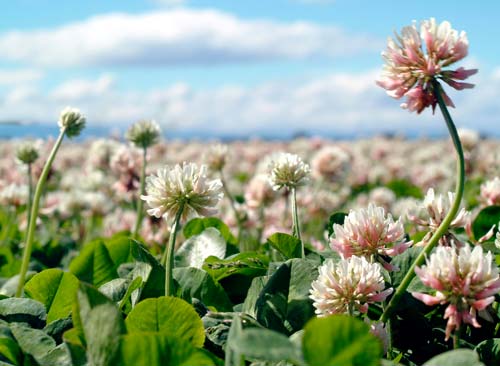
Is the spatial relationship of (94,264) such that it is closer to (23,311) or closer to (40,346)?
(23,311)

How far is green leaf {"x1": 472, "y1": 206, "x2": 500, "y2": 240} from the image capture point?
2270 mm

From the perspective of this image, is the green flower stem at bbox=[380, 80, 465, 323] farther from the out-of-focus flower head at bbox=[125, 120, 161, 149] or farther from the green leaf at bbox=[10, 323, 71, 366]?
the out-of-focus flower head at bbox=[125, 120, 161, 149]

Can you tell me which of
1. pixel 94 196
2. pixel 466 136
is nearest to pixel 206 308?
pixel 94 196

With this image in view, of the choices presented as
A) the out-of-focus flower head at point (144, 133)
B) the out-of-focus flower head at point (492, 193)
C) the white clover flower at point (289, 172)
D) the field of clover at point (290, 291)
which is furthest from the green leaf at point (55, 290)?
the out-of-focus flower head at point (492, 193)

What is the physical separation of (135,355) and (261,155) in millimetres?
8474

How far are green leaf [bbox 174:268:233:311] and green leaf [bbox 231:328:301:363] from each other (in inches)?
27.2

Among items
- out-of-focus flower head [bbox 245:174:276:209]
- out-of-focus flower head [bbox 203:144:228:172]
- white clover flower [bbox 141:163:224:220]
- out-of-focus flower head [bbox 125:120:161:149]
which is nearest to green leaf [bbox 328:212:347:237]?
white clover flower [bbox 141:163:224:220]

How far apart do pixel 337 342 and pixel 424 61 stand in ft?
1.87

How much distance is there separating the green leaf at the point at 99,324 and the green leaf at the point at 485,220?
4.75ft

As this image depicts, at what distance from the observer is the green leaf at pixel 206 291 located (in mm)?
1733

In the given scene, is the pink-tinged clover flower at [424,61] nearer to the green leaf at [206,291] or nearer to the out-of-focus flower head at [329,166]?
the green leaf at [206,291]

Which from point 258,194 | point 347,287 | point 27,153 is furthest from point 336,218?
point 258,194

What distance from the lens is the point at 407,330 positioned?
5.09 feet

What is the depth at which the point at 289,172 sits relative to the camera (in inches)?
83.7
